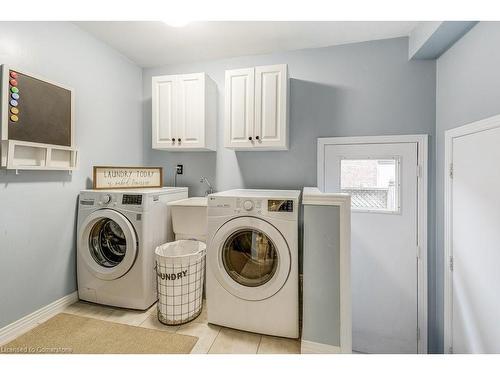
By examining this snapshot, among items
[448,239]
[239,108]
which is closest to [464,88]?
[448,239]

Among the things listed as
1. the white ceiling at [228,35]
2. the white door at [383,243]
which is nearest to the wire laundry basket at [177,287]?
the white door at [383,243]

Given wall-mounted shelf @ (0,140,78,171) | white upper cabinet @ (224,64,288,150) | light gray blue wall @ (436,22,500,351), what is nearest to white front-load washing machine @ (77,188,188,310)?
wall-mounted shelf @ (0,140,78,171)

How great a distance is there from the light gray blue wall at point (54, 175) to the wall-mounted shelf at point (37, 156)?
87 mm

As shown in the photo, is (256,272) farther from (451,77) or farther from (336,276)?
(451,77)

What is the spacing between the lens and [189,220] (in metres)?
2.16

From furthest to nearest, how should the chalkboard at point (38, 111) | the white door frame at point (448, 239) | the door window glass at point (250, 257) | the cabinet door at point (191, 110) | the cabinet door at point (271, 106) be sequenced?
the cabinet door at point (191, 110)
the cabinet door at point (271, 106)
the white door frame at point (448, 239)
the door window glass at point (250, 257)
the chalkboard at point (38, 111)

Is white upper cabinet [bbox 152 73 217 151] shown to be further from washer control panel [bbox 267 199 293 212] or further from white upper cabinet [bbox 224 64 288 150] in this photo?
washer control panel [bbox 267 199 293 212]

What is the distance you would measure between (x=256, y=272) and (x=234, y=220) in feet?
1.43

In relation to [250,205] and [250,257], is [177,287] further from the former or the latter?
[250,205]

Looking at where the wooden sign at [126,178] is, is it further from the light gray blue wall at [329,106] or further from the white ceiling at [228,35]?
the white ceiling at [228,35]

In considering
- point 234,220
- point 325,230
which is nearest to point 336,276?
point 325,230

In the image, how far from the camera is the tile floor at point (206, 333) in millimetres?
1579

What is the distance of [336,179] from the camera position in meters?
2.28

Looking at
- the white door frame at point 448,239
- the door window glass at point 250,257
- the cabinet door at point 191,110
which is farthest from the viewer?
the cabinet door at point 191,110
